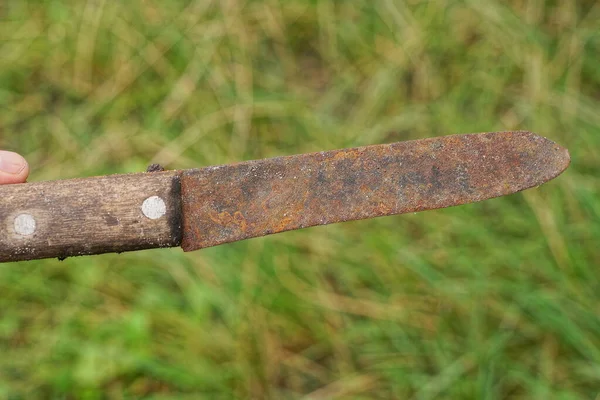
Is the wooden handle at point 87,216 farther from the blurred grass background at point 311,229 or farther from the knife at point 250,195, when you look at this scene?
the blurred grass background at point 311,229

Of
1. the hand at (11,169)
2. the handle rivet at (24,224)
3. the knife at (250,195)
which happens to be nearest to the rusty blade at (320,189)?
the knife at (250,195)

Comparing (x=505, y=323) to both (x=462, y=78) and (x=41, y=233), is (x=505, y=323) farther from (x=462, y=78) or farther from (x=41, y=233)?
(x=41, y=233)

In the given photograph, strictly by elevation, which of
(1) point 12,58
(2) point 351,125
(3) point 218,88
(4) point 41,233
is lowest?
(4) point 41,233

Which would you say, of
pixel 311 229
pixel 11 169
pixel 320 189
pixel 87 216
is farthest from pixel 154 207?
pixel 311 229

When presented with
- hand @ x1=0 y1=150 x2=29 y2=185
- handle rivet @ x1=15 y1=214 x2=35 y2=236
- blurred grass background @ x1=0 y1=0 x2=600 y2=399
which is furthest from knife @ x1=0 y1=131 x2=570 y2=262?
blurred grass background @ x1=0 y1=0 x2=600 y2=399

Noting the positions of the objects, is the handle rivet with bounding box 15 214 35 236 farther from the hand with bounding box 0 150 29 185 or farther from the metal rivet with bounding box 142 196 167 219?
the hand with bounding box 0 150 29 185

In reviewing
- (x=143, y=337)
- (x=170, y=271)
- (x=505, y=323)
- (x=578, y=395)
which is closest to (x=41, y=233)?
(x=143, y=337)

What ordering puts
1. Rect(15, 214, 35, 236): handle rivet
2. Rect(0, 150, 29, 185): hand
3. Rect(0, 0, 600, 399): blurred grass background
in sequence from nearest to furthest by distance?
Rect(15, 214, 35, 236): handle rivet, Rect(0, 150, 29, 185): hand, Rect(0, 0, 600, 399): blurred grass background
